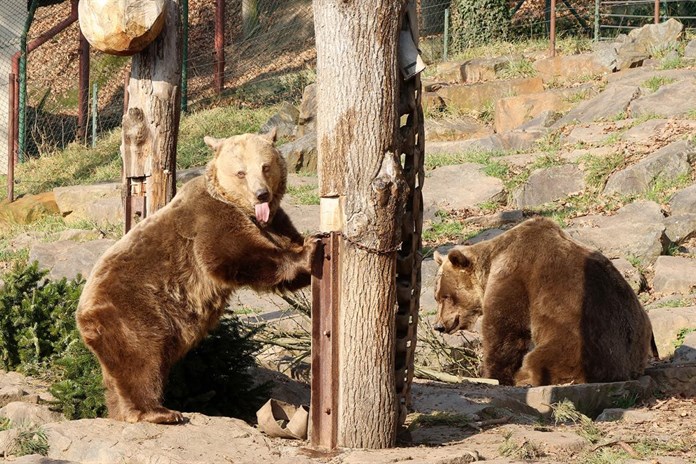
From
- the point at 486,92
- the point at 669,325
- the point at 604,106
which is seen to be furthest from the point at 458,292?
the point at 486,92

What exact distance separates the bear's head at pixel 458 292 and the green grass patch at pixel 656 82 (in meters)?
9.21

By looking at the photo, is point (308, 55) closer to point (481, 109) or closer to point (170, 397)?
point (481, 109)

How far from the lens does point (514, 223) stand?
1446cm

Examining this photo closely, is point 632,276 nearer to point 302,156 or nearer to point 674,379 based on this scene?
point 674,379

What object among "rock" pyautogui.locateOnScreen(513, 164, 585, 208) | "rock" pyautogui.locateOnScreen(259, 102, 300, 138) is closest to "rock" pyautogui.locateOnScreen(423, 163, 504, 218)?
"rock" pyautogui.locateOnScreen(513, 164, 585, 208)

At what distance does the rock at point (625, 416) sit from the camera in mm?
7715

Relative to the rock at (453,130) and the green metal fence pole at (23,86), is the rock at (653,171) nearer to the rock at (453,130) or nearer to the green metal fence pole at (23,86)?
the rock at (453,130)

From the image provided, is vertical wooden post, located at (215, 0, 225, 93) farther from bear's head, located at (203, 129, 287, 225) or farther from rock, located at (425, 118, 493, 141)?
bear's head, located at (203, 129, 287, 225)

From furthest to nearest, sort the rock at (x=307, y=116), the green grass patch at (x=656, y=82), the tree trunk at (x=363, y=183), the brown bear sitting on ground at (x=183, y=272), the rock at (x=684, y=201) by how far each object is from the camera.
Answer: the rock at (x=307, y=116) → the green grass patch at (x=656, y=82) → the rock at (x=684, y=201) → the brown bear sitting on ground at (x=183, y=272) → the tree trunk at (x=363, y=183)

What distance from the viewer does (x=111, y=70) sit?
23.5m

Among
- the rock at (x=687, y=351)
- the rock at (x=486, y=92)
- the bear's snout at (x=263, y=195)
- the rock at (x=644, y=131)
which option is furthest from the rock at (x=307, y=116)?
the bear's snout at (x=263, y=195)

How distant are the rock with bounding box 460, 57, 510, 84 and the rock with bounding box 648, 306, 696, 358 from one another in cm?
1064

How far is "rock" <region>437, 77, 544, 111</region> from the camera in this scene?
19938 millimetres

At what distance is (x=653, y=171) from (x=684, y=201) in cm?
105
